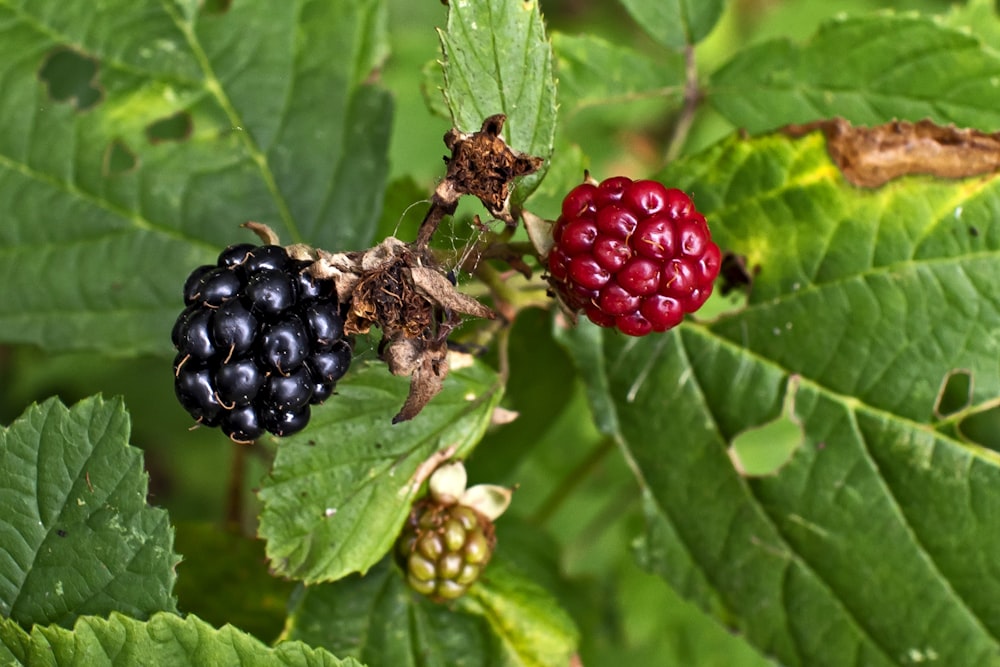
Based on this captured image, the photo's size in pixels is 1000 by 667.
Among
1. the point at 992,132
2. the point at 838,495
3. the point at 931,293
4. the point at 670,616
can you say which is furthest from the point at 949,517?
the point at 670,616

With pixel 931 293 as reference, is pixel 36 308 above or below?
below

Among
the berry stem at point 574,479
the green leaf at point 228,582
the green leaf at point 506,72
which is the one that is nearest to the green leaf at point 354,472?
the green leaf at point 506,72

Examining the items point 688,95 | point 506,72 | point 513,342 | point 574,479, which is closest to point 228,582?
point 513,342

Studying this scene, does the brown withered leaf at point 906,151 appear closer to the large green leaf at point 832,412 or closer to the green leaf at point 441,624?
the large green leaf at point 832,412

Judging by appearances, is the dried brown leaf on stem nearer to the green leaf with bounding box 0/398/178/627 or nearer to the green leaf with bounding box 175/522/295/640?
the green leaf with bounding box 0/398/178/627

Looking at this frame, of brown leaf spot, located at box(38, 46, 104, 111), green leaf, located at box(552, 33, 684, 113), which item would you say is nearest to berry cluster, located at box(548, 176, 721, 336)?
green leaf, located at box(552, 33, 684, 113)

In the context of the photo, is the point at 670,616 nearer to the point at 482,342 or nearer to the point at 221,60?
the point at 482,342

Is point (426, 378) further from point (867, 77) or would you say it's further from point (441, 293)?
point (867, 77)
